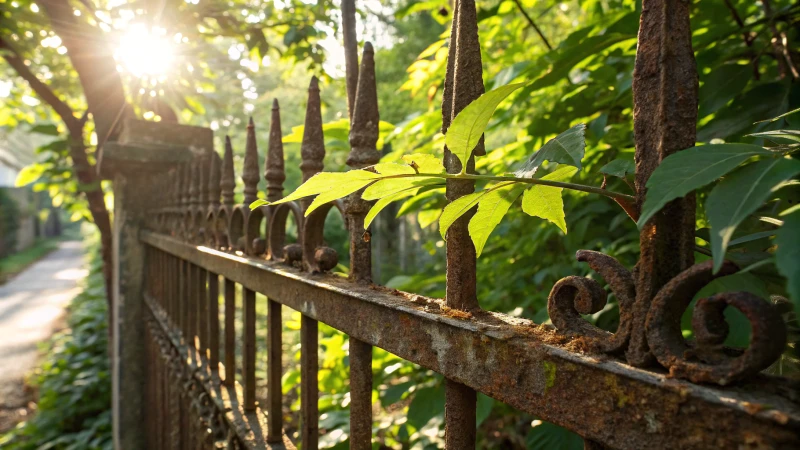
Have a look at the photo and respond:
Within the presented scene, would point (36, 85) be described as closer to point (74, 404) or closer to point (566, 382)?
point (74, 404)

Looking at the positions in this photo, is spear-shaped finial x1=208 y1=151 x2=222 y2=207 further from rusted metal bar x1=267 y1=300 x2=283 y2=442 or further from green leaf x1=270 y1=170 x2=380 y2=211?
green leaf x1=270 y1=170 x2=380 y2=211

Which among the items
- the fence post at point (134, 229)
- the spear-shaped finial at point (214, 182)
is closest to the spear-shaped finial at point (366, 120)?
the spear-shaped finial at point (214, 182)

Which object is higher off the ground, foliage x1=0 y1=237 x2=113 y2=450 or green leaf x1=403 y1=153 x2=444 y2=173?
green leaf x1=403 y1=153 x2=444 y2=173

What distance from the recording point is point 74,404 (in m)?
6.11

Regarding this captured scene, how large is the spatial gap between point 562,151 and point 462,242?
0.30 metres

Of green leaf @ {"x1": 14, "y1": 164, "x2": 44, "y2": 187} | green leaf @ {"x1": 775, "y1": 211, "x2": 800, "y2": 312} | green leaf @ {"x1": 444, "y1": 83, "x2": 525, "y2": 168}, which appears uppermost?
Answer: green leaf @ {"x1": 14, "y1": 164, "x2": 44, "y2": 187}

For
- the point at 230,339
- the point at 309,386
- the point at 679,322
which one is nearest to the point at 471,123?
the point at 679,322

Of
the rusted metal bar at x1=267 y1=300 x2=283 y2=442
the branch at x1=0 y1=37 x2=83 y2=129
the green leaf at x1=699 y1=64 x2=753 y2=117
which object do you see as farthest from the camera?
the branch at x1=0 y1=37 x2=83 y2=129

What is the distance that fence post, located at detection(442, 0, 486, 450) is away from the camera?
0.82m

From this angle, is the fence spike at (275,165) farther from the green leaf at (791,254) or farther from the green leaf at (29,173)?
the green leaf at (29,173)

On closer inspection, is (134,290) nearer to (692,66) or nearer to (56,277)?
(692,66)

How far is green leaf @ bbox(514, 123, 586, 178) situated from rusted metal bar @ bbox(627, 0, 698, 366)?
0.28 ft

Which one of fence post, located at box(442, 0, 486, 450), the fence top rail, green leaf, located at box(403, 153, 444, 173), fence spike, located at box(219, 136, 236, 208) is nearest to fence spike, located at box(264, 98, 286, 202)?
fence spike, located at box(219, 136, 236, 208)

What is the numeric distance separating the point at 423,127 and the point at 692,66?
1.41 metres
